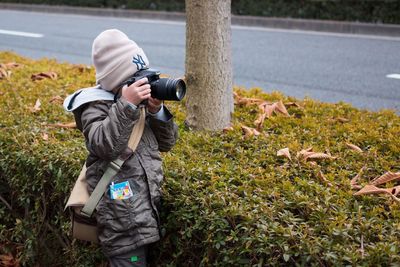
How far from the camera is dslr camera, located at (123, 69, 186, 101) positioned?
235 cm

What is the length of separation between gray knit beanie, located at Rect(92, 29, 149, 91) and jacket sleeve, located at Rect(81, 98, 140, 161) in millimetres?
154

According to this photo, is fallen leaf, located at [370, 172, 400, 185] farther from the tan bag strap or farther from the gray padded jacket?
the tan bag strap

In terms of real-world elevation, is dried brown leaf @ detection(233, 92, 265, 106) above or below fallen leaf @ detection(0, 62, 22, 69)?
below

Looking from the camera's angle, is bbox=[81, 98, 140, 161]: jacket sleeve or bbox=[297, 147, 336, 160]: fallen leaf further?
bbox=[297, 147, 336, 160]: fallen leaf

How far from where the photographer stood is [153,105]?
2.50 meters

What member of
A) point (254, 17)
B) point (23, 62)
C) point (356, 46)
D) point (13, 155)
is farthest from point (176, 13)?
point (13, 155)

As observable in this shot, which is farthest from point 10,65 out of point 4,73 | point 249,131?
point 249,131

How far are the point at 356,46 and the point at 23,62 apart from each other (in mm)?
5842

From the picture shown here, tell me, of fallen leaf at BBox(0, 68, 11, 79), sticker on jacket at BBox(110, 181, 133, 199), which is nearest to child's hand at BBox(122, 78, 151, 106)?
sticker on jacket at BBox(110, 181, 133, 199)

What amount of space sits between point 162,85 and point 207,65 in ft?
4.00

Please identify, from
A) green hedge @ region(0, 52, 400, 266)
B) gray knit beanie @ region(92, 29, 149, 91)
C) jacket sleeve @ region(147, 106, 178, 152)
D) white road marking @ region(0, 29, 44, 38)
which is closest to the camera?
green hedge @ region(0, 52, 400, 266)

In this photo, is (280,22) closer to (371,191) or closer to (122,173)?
(371,191)

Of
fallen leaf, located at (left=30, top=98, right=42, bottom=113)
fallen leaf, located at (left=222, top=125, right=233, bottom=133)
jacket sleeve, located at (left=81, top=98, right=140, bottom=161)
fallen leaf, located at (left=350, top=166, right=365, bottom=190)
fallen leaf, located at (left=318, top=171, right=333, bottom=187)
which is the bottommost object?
fallen leaf, located at (left=350, top=166, right=365, bottom=190)

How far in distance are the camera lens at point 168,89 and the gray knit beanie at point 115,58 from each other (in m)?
0.16
